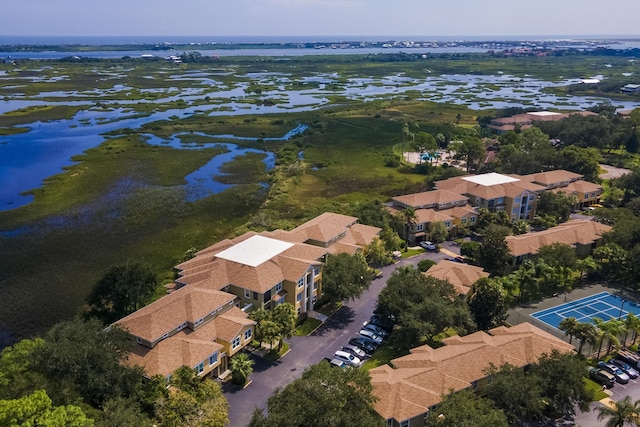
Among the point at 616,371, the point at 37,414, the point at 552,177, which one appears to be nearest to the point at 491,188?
the point at 552,177

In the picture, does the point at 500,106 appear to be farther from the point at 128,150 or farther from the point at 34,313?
the point at 34,313

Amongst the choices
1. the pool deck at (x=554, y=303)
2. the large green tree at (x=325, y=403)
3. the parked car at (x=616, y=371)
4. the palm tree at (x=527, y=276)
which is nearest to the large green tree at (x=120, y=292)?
the large green tree at (x=325, y=403)

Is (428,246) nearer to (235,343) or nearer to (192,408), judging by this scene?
(235,343)

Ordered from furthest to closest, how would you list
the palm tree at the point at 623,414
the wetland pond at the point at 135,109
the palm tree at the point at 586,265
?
the wetland pond at the point at 135,109 < the palm tree at the point at 586,265 < the palm tree at the point at 623,414

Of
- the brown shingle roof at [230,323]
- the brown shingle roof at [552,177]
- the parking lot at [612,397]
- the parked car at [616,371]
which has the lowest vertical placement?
the parking lot at [612,397]

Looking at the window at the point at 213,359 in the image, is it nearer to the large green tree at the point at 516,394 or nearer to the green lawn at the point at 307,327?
the green lawn at the point at 307,327

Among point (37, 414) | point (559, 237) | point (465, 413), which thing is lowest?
point (559, 237)

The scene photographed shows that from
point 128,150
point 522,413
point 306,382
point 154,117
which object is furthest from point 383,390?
point 154,117
